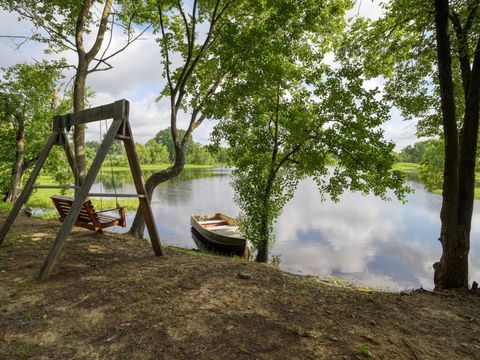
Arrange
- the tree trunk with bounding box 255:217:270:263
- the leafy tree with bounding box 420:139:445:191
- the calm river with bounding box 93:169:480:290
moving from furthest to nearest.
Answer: the calm river with bounding box 93:169:480:290, the tree trunk with bounding box 255:217:270:263, the leafy tree with bounding box 420:139:445:191

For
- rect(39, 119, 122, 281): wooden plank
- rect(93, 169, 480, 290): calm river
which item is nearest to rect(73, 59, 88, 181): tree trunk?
rect(39, 119, 122, 281): wooden plank

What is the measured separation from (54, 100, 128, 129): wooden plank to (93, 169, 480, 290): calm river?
1104 cm

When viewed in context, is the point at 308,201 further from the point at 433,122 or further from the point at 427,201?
the point at 433,122

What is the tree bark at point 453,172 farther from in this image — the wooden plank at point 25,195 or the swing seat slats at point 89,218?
the wooden plank at point 25,195

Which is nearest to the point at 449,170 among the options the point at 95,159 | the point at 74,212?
the point at 95,159

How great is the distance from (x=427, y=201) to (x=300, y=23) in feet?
99.0

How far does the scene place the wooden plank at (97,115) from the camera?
4840 mm

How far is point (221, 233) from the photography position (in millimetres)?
15633

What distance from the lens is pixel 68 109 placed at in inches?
701

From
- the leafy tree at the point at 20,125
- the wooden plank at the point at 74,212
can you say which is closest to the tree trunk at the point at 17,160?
the leafy tree at the point at 20,125

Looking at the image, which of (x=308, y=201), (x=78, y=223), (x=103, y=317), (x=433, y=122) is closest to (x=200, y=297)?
(x=103, y=317)

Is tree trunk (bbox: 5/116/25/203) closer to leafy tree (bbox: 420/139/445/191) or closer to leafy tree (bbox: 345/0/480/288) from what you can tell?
leafy tree (bbox: 345/0/480/288)

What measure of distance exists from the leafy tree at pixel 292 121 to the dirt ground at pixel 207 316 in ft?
19.6

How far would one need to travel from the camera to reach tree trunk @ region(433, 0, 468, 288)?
5.12 meters
